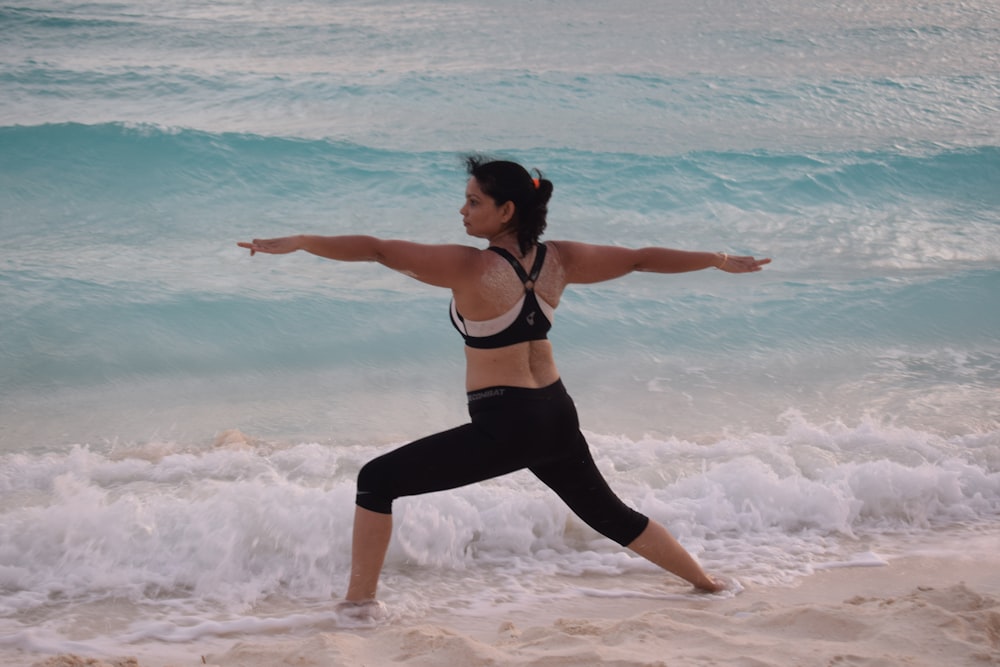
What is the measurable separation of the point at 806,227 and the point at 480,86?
6.14 m

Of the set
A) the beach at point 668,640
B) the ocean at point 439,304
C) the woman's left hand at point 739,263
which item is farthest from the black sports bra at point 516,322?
the ocean at point 439,304

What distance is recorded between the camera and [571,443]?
3527mm

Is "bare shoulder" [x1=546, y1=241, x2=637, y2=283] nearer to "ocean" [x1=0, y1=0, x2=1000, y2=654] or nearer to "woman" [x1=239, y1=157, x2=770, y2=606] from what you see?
"woman" [x1=239, y1=157, x2=770, y2=606]

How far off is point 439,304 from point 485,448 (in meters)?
5.36

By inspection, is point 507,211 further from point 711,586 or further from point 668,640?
point 711,586

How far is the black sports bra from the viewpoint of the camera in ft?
11.1

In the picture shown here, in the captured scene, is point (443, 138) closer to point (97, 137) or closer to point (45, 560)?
point (97, 137)

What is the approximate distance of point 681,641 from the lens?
10.7 ft

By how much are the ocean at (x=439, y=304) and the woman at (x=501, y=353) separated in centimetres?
72

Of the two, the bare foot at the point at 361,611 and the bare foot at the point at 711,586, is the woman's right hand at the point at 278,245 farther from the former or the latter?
the bare foot at the point at 711,586

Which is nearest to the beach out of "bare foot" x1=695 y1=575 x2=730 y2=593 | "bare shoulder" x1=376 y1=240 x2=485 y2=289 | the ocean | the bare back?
"bare foot" x1=695 y1=575 x2=730 y2=593

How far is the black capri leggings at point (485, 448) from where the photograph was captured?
11.3ft

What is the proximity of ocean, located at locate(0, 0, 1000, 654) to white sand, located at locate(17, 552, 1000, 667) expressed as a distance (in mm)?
301

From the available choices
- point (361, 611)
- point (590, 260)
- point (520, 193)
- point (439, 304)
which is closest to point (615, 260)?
point (590, 260)
